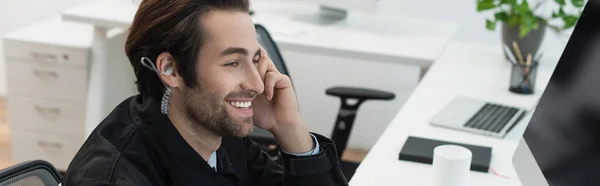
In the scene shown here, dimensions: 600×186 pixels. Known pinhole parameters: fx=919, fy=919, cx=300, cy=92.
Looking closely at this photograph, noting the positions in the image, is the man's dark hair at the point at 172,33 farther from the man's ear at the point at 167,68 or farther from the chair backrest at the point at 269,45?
the chair backrest at the point at 269,45

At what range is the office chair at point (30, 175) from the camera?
1.52 m

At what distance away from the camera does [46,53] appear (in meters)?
3.26

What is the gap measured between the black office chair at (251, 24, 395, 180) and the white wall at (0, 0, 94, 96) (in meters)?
1.70

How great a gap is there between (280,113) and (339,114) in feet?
2.83

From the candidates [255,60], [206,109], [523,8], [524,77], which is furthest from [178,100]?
[523,8]

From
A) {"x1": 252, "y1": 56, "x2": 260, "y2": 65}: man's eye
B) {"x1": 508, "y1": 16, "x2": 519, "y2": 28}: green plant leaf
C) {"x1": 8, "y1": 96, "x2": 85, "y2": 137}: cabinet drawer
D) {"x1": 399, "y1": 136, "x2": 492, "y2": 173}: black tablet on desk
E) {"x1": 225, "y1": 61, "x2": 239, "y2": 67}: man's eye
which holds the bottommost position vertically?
{"x1": 8, "y1": 96, "x2": 85, "y2": 137}: cabinet drawer

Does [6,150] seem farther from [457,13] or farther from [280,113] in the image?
[280,113]

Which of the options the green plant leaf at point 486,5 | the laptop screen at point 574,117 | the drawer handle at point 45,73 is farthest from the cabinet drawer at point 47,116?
the laptop screen at point 574,117

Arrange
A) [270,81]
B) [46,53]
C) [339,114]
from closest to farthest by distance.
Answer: [270,81]
[339,114]
[46,53]

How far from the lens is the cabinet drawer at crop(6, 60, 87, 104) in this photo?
3279 mm

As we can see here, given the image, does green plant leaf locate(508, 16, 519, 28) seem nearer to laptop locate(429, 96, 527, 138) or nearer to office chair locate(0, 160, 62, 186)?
laptop locate(429, 96, 527, 138)

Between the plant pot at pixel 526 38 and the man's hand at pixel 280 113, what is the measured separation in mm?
1231

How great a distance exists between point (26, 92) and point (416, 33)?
56.2 inches

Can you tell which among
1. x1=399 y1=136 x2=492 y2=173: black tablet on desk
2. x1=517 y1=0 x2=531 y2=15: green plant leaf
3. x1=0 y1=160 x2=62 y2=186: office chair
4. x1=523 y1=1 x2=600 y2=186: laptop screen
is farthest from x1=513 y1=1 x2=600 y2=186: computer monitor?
x1=517 y1=0 x2=531 y2=15: green plant leaf
